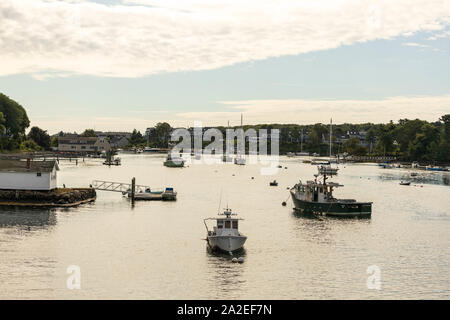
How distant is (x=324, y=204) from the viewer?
3164 inches

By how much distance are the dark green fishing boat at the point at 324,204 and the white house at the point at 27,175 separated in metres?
39.6

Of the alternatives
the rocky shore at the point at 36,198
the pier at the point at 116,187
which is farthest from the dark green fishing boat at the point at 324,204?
the rocky shore at the point at 36,198

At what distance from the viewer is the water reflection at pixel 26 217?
210 ft

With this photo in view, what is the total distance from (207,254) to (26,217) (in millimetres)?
30120

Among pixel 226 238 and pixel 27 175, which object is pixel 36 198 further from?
pixel 226 238

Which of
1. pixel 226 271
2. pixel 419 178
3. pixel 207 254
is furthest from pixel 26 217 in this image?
pixel 419 178

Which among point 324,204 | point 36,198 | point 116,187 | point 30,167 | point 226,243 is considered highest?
point 30,167

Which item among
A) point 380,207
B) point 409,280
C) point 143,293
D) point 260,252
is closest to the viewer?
point 143,293

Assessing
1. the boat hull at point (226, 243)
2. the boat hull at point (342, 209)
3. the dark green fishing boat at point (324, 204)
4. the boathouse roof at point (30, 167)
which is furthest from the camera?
the boathouse roof at point (30, 167)

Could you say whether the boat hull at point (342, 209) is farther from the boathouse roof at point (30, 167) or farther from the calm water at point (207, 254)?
the boathouse roof at point (30, 167)

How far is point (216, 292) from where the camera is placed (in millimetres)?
39594
